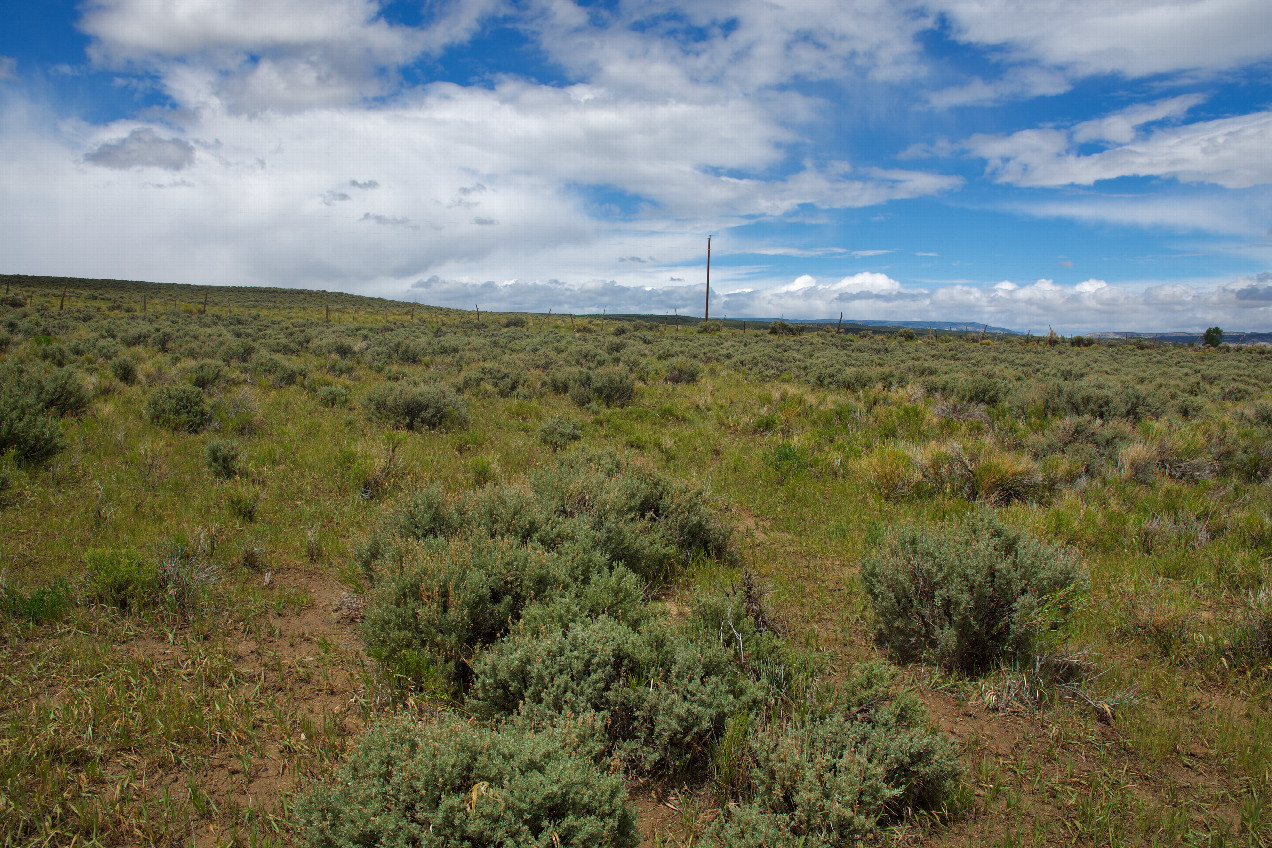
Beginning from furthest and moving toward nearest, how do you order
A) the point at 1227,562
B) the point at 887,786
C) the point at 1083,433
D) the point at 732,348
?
the point at 732,348
the point at 1083,433
the point at 1227,562
the point at 887,786

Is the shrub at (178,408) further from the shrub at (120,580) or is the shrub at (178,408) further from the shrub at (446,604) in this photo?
the shrub at (446,604)

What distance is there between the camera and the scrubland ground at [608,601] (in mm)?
2801

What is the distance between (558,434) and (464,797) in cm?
768

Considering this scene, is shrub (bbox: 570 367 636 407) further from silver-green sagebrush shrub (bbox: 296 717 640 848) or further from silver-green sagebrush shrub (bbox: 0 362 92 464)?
silver-green sagebrush shrub (bbox: 296 717 640 848)

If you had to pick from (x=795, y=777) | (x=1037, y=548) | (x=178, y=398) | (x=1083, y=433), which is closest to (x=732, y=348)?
(x=1083, y=433)

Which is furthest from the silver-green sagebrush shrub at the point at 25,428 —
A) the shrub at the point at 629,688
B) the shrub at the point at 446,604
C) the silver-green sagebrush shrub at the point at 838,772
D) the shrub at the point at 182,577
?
the silver-green sagebrush shrub at the point at 838,772

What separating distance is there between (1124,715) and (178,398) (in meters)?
12.5

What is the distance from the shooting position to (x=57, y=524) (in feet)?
17.5

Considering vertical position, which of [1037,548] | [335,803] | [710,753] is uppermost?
[1037,548]

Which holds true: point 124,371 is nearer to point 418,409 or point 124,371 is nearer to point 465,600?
point 418,409

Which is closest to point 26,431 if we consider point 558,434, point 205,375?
point 205,375

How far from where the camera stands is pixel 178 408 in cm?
935

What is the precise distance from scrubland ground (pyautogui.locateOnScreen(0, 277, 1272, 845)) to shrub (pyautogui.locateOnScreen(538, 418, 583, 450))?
2.1 inches

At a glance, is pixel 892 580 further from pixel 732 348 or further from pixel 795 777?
pixel 732 348
